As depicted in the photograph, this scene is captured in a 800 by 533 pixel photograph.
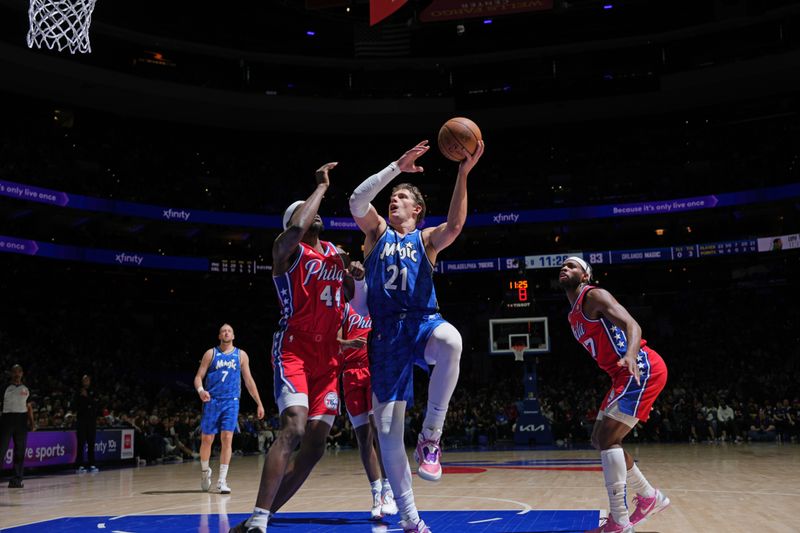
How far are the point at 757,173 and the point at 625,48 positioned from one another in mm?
7053

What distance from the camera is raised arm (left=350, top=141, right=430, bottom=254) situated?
Answer: 5.15m

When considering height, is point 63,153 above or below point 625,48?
below

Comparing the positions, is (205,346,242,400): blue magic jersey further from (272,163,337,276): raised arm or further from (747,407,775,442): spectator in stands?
(747,407,775,442): spectator in stands

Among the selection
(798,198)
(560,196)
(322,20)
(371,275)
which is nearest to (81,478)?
(371,275)

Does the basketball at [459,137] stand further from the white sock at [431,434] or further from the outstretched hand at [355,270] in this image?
the white sock at [431,434]

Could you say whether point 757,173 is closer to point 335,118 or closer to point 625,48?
point 625,48

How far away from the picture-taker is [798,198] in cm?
2975

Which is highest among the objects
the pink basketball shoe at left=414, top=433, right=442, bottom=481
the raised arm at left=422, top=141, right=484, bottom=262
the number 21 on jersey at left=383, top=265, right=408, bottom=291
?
the raised arm at left=422, top=141, right=484, bottom=262

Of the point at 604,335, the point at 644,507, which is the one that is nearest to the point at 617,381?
the point at 604,335

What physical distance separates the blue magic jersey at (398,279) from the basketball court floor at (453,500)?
2.03 meters

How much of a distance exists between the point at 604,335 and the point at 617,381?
362 millimetres

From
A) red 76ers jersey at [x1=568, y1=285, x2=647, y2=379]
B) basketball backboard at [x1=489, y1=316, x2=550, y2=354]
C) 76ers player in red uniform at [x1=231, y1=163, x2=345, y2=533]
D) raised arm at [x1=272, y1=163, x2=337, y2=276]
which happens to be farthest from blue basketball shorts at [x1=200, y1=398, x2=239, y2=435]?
basketball backboard at [x1=489, y1=316, x2=550, y2=354]

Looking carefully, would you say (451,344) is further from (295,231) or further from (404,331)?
(295,231)

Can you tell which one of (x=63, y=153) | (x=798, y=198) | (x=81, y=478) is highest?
(x=63, y=153)
